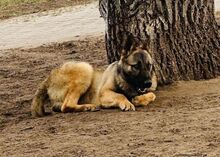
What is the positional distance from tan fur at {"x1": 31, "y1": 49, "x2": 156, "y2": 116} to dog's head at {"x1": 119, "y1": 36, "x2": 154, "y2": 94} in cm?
7

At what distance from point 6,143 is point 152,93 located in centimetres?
234

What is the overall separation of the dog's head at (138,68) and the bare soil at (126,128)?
1.07 feet

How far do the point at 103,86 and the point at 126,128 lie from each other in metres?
1.65

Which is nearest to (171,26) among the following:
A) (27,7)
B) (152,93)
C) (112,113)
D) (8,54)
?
(152,93)

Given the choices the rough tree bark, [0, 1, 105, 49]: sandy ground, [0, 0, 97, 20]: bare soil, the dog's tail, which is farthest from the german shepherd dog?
[0, 0, 97, 20]: bare soil

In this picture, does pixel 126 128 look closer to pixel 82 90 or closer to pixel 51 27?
pixel 82 90

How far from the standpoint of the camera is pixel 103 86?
8.51 meters

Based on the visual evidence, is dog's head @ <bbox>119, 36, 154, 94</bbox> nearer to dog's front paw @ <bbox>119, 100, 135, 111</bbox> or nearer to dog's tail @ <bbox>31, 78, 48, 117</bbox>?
dog's front paw @ <bbox>119, 100, 135, 111</bbox>

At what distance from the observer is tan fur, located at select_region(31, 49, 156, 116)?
832 centimetres

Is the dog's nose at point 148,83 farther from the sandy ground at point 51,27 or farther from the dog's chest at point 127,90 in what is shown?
the sandy ground at point 51,27

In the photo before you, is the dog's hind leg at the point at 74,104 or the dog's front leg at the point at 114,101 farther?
the dog's hind leg at the point at 74,104

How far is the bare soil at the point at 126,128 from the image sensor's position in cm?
604

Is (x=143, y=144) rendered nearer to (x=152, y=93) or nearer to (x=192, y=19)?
(x=152, y=93)

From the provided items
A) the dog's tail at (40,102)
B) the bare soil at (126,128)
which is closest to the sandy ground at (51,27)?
the bare soil at (126,128)
